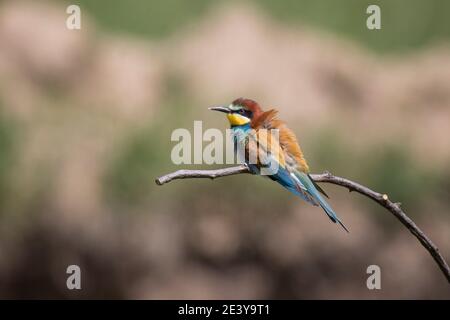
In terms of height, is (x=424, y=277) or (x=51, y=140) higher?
(x=51, y=140)

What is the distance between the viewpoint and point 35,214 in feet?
8.31

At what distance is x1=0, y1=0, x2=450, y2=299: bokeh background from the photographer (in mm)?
2543

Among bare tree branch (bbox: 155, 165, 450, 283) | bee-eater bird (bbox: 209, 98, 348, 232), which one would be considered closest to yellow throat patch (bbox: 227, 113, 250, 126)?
bee-eater bird (bbox: 209, 98, 348, 232)

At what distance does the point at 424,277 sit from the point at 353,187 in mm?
1291

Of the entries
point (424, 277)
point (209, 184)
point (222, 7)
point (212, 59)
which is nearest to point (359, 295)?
point (424, 277)

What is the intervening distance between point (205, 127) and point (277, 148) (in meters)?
0.64

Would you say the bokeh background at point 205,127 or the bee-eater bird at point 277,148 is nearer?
the bee-eater bird at point 277,148

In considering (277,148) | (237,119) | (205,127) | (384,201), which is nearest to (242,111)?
(237,119)

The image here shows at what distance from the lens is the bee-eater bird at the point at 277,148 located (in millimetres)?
1890

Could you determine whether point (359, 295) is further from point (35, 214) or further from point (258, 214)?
point (35, 214)

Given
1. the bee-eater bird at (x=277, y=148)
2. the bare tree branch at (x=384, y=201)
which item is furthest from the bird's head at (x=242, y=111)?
the bare tree branch at (x=384, y=201)

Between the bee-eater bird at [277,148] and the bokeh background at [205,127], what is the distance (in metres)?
0.50

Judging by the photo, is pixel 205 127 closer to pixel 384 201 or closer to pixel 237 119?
pixel 237 119

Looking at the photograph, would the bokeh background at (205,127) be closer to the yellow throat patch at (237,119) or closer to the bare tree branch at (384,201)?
the yellow throat patch at (237,119)
